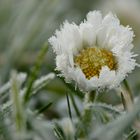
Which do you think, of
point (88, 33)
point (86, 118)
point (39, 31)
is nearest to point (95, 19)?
point (88, 33)

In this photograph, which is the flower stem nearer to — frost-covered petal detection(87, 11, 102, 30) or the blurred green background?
frost-covered petal detection(87, 11, 102, 30)

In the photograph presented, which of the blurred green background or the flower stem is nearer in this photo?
the flower stem

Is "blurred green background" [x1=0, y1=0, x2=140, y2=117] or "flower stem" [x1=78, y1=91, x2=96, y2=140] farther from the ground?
"blurred green background" [x1=0, y1=0, x2=140, y2=117]

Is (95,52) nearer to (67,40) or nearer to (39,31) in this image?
(67,40)

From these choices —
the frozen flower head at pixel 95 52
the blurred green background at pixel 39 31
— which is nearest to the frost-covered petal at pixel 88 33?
the frozen flower head at pixel 95 52

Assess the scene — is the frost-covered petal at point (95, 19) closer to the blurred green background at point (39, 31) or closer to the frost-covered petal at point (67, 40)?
the frost-covered petal at point (67, 40)

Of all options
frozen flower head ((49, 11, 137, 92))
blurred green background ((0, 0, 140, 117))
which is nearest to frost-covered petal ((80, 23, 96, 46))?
frozen flower head ((49, 11, 137, 92))

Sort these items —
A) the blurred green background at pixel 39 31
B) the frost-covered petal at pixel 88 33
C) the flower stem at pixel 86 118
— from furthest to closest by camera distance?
the blurred green background at pixel 39 31
the frost-covered petal at pixel 88 33
the flower stem at pixel 86 118
